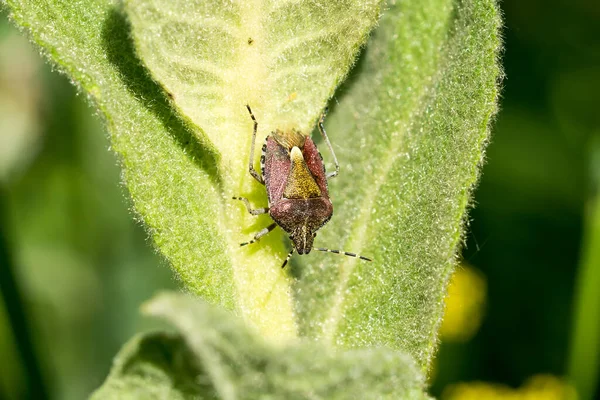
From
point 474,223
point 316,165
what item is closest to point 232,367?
point 316,165

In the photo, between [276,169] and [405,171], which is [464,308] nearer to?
[276,169]

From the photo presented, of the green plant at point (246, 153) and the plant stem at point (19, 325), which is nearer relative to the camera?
the green plant at point (246, 153)

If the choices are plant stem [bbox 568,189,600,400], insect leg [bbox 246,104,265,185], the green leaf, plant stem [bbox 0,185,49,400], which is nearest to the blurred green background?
plant stem [bbox 568,189,600,400]

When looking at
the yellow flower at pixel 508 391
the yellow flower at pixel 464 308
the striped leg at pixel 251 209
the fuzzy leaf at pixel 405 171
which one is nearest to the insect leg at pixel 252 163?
the striped leg at pixel 251 209

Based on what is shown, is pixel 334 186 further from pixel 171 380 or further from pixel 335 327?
pixel 171 380

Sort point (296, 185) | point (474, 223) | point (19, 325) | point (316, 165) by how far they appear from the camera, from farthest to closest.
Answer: point (474, 223)
point (19, 325)
point (296, 185)
point (316, 165)

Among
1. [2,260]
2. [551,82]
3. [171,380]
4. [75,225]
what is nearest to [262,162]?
[171,380]

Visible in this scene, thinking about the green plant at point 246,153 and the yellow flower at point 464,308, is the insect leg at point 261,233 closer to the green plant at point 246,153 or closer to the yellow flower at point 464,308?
the green plant at point 246,153

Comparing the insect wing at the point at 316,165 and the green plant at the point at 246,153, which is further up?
the green plant at the point at 246,153
